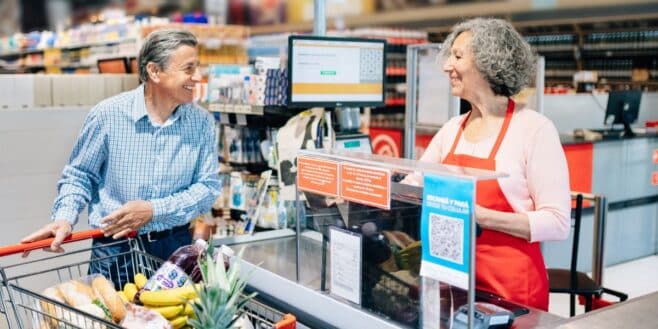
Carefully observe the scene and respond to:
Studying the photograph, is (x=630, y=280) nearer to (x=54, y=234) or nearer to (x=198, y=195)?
(x=198, y=195)

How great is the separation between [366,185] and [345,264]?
0.21 meters

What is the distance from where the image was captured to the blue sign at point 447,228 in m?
1.32

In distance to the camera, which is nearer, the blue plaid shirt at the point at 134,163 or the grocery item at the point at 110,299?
the grocery item at the point at 110,299

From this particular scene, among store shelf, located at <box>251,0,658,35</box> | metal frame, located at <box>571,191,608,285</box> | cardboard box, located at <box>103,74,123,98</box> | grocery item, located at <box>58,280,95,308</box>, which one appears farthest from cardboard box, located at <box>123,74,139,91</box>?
store shelf, located at <box>251,0,658,35</box>

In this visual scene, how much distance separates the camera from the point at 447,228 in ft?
4.50

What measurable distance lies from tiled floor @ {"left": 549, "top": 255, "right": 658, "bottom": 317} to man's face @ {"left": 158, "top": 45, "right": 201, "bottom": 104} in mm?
3700

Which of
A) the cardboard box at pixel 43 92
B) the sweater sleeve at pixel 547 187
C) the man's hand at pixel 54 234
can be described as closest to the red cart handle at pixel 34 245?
the man's hand at pixel 54 234

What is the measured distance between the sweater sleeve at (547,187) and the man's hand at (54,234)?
1.27m

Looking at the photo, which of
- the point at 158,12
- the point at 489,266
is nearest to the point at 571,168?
the point at 489,266

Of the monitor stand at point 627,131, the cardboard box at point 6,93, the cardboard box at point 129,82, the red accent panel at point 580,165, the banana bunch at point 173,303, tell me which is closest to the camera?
the banana bunch at point 173,303

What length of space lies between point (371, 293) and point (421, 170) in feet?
1.11

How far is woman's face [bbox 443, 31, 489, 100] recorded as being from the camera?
207 cm

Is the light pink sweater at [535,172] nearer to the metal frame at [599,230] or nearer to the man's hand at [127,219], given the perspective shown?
the man's hand at [127,219]

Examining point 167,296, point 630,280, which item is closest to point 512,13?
point 630,280
